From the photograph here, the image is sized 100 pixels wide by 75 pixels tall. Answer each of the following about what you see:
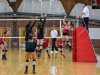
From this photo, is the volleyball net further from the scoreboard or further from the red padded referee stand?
the red padded referee stand

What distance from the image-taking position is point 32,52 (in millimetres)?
14305

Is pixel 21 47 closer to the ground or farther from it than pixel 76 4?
closer to the ground

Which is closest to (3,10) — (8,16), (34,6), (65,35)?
(8,16)

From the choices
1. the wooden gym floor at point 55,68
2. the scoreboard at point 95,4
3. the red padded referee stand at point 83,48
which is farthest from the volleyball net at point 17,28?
the wooden gym floor at point 55,68

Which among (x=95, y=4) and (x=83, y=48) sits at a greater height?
(x=95, y=4)

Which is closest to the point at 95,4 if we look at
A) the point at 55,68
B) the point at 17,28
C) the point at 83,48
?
the point at 17,28

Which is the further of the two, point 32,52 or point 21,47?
point 21,47

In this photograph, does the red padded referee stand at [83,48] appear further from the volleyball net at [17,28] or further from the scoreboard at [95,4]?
the scoreboard at [95,4]

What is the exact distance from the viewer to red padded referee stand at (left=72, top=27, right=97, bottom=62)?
19.3 meters

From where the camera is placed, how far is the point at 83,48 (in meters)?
19.4

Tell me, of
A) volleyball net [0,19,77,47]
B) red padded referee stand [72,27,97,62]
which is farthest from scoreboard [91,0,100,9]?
red padded referee stand [72,27,97,62]

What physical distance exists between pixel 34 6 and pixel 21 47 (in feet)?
18.0

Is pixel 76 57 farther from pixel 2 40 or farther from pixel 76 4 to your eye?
pixel 76 4

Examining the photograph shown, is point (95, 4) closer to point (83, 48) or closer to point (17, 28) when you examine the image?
point (17, 28)
